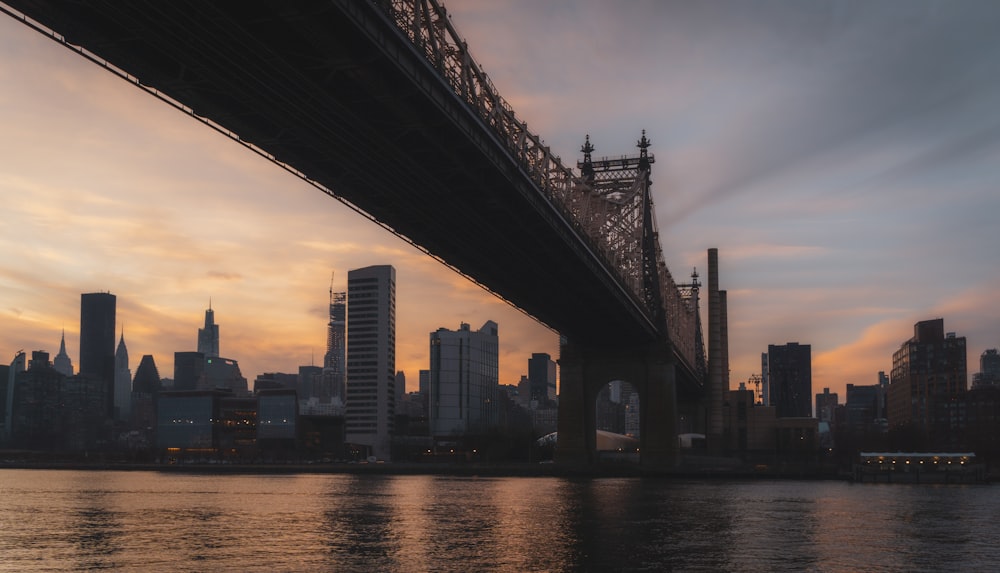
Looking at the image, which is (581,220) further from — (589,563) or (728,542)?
(589,563)

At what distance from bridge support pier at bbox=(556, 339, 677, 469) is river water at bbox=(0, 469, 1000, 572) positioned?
89.2ft

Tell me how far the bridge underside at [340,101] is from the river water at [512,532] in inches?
695

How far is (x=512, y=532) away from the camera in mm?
50062

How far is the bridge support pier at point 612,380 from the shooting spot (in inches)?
4515

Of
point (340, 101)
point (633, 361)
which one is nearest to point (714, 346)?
point (633, 361)

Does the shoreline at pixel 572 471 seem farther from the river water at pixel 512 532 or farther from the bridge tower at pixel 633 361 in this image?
the river water at pixel 512 532

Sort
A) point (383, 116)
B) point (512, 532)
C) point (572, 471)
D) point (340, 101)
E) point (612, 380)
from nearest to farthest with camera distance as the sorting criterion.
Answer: point (340, 101) → point (383, 116) → point (512, 532) → point (572, 471) → point (612, 380)

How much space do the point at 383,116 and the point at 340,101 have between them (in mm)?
2771

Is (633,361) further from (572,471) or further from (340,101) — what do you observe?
(340,101)

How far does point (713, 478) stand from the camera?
115562 mm

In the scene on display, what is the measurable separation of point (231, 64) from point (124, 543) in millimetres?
21952

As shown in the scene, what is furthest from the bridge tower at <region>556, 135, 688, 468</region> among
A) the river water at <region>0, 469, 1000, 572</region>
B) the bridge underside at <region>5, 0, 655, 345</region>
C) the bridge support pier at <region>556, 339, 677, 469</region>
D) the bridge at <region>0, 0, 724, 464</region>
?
the bridge underside at <region>5, 0, 655, 345</region>

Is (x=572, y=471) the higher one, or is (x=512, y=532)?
(x=512, y=532)

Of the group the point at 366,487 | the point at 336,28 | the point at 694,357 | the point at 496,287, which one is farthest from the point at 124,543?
the point at 694,357
